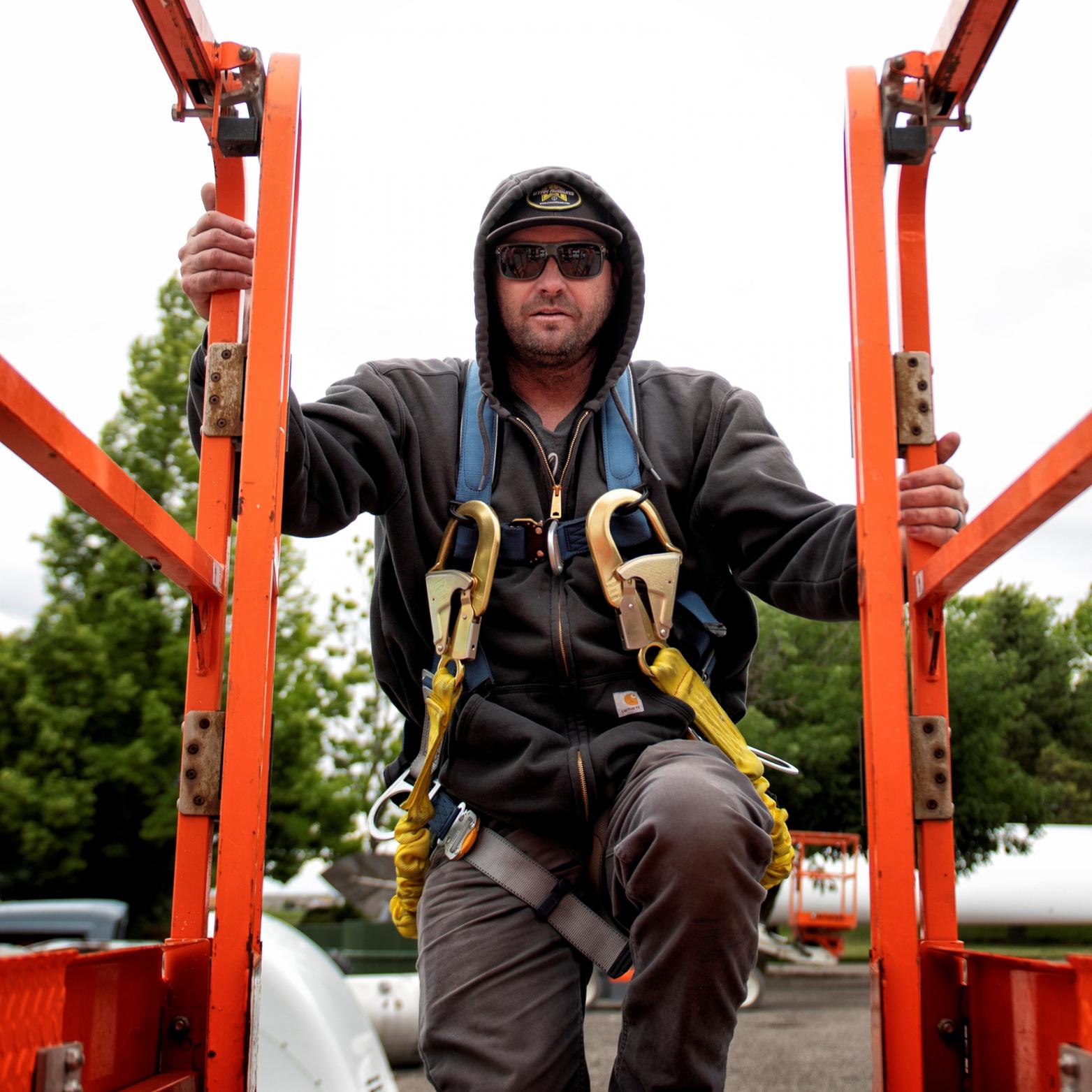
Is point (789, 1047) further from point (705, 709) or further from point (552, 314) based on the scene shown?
point (552, 314)

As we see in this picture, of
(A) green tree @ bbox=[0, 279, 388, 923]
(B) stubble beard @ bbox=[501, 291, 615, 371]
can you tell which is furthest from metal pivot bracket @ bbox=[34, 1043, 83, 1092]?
(A) green tree @ bbox=[0, 279, 388, 923]

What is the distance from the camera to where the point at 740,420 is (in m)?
2.66

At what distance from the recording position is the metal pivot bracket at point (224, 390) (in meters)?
2.16

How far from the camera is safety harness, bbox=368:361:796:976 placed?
2.31 m

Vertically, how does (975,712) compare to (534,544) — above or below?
above

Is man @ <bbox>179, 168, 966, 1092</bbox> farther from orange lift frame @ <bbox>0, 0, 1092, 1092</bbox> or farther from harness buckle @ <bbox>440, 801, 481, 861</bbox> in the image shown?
orange lift frame @ <bbox>0, 0, 1092, 1092</bbox>

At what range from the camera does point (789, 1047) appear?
11.4 meters

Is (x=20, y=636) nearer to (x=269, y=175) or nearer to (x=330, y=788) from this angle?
(x=330, y=788)

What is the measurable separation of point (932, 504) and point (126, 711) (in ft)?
64.1

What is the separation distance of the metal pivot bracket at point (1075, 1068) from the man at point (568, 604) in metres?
0.64

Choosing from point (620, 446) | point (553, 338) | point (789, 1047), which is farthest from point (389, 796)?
point (789, 1047)

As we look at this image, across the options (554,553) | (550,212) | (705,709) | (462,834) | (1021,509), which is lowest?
(462,834)

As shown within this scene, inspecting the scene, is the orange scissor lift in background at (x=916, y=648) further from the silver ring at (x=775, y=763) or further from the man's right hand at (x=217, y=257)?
the man's right hand at (x=217, y=257)

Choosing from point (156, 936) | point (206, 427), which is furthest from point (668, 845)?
point (156, 936)
